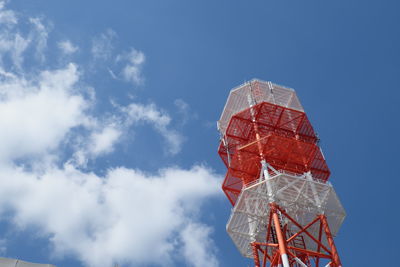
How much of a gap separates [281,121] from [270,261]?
683 inches

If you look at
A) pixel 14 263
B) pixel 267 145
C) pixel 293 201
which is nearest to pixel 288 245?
pixel 293 201

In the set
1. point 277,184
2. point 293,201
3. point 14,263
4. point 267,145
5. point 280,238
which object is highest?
point 267,145

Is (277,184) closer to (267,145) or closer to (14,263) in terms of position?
(267,145)

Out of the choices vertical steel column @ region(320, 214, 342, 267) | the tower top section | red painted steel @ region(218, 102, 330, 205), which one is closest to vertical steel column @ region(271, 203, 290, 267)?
vertical steel column @ region(320, 214, 342, 267)

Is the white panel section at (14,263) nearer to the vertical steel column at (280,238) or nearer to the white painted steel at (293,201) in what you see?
the vertical steel column at (280,238)

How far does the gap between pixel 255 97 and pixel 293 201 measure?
56.3 ft

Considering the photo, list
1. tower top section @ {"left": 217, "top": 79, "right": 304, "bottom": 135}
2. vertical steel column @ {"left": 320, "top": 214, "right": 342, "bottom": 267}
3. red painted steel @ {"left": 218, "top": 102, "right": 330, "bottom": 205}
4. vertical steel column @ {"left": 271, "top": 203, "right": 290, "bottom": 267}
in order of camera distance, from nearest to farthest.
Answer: vertical steel column @ {"left": 271, "top": 203, "right": 290, "bottom": 267} < vertical steel column @ {"left": 320, "top": 214, "right": 342, "bottom": 267} < red painted steel @ {"left": 218, "top": 102, "right": 330, "bottom": 205} < tower top section @ {"left": 217, "top": 79, "right": 304, "bottom": 135}

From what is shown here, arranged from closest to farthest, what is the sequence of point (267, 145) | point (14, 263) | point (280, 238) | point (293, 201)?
point (14, 263) → point (280, 238) → point (293, 201) → point (267, 145)

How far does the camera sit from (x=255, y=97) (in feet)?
214

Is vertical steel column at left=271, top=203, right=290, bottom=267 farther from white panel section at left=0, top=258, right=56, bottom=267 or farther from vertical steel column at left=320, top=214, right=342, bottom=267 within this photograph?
white panel section at left=0, top=258, right=56, bottom=267

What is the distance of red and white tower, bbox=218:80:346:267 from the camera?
51.6 m

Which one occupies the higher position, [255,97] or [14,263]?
[255,97]

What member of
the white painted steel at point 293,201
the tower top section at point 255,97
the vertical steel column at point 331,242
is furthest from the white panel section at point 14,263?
the tower top section at point 255,97

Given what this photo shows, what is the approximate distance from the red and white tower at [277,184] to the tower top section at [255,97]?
12 cm
